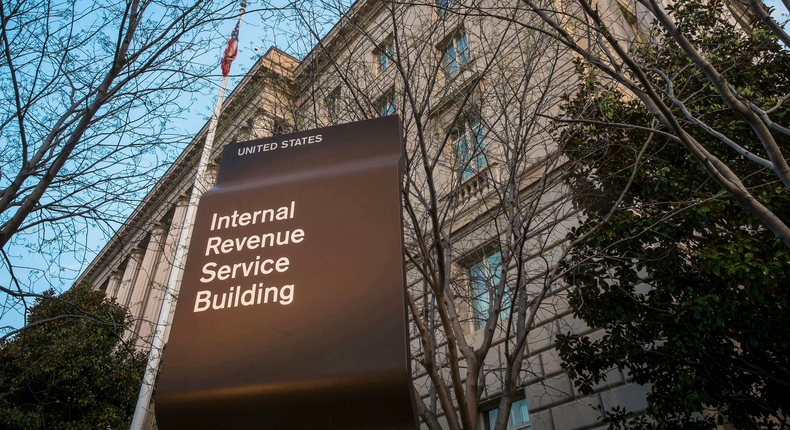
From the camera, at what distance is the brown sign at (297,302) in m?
1.66

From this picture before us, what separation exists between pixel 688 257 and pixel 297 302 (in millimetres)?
6729

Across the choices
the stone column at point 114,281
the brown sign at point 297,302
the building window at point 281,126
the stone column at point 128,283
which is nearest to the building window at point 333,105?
the building window at point 281,126

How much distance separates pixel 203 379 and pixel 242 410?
185mm

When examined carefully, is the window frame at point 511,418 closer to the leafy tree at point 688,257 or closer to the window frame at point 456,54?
the leafy tree at point 688,257

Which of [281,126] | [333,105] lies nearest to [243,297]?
[281,126]

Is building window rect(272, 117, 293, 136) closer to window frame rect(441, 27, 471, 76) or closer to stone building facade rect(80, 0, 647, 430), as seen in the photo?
stone building facade rect(80, 0, 647, 430)

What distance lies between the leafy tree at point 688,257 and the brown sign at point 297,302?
3.77 metres

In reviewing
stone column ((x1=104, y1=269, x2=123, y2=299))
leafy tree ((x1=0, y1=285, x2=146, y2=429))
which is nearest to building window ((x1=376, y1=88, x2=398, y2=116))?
leafy tree ((x1=0, y1=285, x2=146, y2=429))

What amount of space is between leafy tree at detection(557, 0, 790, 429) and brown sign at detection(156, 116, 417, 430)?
12.4 ft

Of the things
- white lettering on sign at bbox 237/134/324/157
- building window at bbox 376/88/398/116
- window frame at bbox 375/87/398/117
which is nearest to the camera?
white lettering on sign at bbox 237/134/324/157

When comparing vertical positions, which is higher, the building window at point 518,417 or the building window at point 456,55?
the building window at point 456,55

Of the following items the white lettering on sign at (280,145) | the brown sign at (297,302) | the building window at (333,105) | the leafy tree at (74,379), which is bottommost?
the brown sign at (297,302)

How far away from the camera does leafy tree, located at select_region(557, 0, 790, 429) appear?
19.5 feet

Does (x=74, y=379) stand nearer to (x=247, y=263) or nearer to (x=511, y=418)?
(x=511, y=418)
